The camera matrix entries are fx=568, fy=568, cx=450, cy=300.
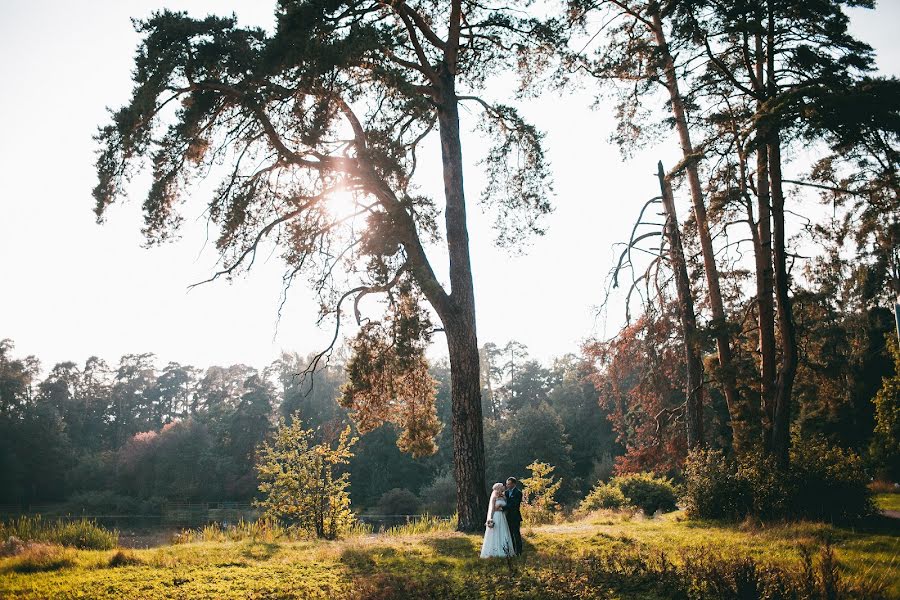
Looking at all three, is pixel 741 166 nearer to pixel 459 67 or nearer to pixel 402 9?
pixel 459 67

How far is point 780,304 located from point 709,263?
3.55 metres

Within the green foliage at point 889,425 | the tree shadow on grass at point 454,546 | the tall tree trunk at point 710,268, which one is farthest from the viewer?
the green foliage at point 889,425

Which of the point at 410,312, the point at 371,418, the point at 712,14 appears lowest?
the point at 371,418

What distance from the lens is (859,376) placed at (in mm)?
27109

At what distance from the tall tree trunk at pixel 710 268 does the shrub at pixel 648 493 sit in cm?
578

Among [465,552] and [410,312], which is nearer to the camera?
[465,552]

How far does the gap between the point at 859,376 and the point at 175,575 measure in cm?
3030

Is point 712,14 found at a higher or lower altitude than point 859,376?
higher

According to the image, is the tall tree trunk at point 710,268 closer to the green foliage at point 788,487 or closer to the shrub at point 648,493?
the green foliage at point 788,487

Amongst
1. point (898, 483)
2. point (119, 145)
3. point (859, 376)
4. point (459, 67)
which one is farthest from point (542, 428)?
point (119, 145)

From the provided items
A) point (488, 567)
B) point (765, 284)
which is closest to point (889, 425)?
point (765, 284)

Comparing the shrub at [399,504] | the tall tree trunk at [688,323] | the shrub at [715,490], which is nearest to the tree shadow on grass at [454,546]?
the shrub at [715,490]

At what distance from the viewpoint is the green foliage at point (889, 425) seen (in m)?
19.9

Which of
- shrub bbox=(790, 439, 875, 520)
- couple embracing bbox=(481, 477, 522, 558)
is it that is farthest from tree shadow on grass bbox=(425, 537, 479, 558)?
shrub bbox=(790, 439, 875, 520)
